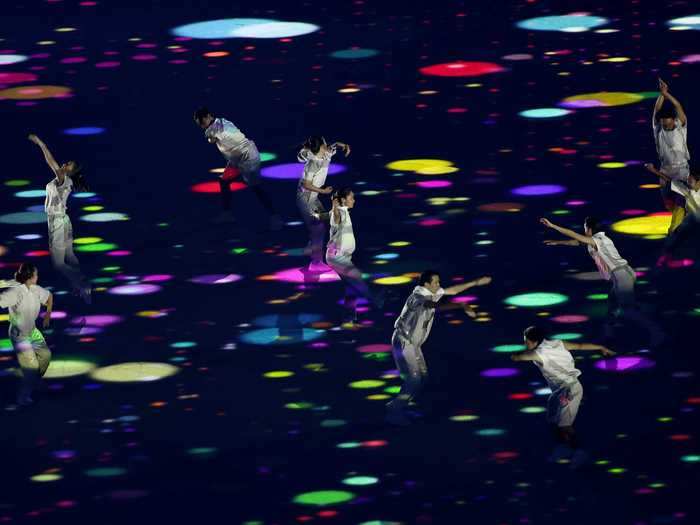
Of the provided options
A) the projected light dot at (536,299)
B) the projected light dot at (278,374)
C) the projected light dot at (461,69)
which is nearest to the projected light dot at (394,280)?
the projected light dot at (536,299)

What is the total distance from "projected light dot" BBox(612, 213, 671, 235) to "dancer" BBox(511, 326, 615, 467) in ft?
11.5

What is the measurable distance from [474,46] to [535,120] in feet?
6.56

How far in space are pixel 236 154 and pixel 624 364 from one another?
12.4ft

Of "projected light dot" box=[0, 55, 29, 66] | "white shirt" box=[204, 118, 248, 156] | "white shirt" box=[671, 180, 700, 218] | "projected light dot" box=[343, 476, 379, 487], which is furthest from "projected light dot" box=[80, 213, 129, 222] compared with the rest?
"projected light dot" box=[343, 476, 379, 487]

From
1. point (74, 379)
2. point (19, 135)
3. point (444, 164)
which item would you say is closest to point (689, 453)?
point (74, 379)

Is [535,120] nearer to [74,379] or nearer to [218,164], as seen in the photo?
[218,164]

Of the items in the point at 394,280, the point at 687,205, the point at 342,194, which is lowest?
the point at 394,280

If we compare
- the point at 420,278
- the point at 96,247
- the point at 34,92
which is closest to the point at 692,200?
the point at 420,278

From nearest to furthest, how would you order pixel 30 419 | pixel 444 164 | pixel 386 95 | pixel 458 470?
pixel 458 470 → pixel 30 419 → pixel 444 164 → pixel 386 95

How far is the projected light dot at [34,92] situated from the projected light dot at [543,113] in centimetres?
408

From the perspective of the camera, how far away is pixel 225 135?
1458 centimetres

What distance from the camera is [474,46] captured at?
1833 cm

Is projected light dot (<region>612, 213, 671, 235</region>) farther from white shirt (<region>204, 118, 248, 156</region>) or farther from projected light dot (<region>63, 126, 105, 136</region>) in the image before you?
projected light dot (<region>63, 126, 105, 136</region>)

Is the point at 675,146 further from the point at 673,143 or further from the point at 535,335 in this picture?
the point at 535,335
